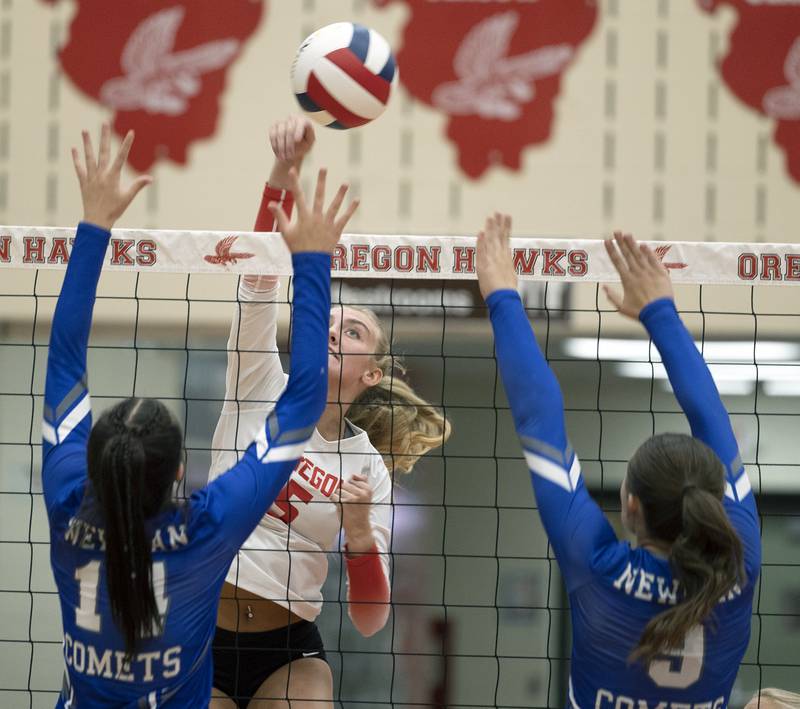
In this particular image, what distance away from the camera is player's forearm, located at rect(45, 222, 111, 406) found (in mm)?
2299

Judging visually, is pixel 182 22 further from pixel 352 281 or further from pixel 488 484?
pixel 488 484

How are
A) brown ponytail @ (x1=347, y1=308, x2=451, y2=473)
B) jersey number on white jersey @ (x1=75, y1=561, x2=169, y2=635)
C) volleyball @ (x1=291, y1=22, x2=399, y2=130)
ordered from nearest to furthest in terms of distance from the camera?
jersey number on white jersey @ (x1=75, y1=561, x2=169, y2=635)
volleyball @ (x1=291, y1=22, x2=399, y2=130)
brown ponytail @ (x1=347, y1=308, x2=451, y2=473)

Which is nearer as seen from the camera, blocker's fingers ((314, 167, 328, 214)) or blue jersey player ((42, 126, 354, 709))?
blue jersey player ((42, 126, 354, 709))

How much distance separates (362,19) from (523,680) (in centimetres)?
498

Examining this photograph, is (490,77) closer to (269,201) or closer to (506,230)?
(269,201)

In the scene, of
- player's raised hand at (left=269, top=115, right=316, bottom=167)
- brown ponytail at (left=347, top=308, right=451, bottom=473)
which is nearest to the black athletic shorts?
brown ponytail at (left=347, top=308, right=451, bottom=473)

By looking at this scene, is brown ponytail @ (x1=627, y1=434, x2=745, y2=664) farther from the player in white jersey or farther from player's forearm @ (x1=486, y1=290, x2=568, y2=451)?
the player in white jersey

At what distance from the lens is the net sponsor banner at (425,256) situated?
3414 mm

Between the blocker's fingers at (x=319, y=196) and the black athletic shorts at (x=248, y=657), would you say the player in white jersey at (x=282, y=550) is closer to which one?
the black athletic shorts at (x=248, y=657)

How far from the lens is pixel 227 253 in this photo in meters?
3.39

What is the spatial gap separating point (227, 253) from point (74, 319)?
1.12 m

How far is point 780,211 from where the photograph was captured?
8094 mm

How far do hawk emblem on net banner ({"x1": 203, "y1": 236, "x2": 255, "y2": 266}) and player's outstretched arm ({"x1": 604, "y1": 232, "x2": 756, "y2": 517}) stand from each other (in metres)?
1.29

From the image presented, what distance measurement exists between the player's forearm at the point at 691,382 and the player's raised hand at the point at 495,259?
1.12 ft
